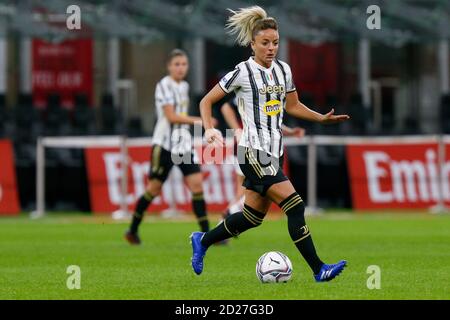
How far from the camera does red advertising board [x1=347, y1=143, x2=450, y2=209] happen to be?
79.2 feet

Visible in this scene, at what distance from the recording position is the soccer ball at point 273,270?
11477 mm

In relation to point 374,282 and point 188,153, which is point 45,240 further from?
point 374,282

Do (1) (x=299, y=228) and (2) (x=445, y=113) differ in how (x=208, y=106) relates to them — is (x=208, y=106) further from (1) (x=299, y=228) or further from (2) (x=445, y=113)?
(2) (x=445, y=113)

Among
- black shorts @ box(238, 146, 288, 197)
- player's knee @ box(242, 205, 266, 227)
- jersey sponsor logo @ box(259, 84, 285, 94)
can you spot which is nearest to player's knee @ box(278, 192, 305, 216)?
black shorts @ box(238, 146, 288, 197)

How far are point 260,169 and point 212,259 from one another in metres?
2.98

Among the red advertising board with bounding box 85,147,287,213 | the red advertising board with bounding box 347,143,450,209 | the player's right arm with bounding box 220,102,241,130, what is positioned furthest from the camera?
the red advertising board with bounding box 347,143,450,209

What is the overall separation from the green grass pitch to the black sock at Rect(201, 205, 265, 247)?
36 centimetres

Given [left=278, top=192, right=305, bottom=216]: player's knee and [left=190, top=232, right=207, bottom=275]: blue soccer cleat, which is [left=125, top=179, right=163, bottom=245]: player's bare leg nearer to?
[left=190, top=232, right=207, bottom=275]: blue soccer cleat

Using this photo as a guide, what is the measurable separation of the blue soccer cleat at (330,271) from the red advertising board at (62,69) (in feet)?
59.7

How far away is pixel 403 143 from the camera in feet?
79.7

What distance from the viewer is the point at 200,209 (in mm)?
16469
